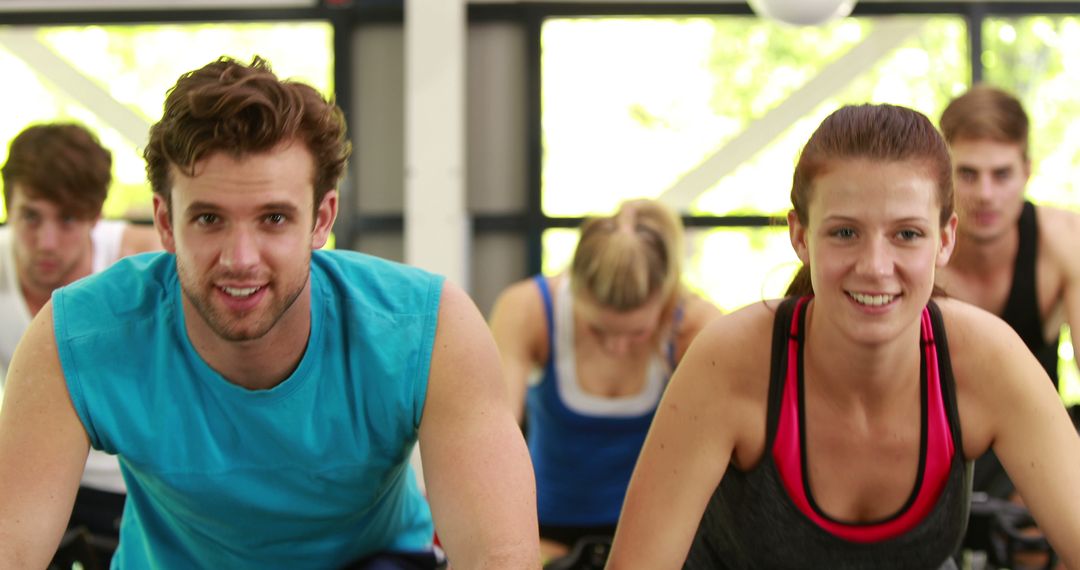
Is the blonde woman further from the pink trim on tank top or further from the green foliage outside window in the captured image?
the green foliage outside window

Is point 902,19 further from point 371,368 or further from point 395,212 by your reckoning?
point 371,368

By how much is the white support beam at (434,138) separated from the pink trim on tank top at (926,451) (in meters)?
3.36

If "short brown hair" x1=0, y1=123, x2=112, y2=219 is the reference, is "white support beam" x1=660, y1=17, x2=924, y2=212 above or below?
above

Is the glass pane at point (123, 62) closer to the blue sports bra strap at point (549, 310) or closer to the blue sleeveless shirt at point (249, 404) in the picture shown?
the blue sports bra strap at point (549, 310)

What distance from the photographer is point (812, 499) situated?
71.4 inches

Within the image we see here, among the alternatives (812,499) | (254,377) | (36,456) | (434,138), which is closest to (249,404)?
(254,377)

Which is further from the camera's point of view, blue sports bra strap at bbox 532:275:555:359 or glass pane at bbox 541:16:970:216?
glass pane at bbox 541:16:970:216

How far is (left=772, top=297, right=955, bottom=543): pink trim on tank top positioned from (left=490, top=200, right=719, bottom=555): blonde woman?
104cm

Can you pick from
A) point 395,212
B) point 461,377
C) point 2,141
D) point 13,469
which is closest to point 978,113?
point 461,377

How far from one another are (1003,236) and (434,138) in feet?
8.79

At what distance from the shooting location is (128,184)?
5777 millimetres

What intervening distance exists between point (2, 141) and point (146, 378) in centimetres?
447

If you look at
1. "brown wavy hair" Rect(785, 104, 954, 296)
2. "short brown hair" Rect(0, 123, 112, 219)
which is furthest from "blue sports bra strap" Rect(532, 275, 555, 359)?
"brown wavy hair" Rect(785, 104, 954, 296)

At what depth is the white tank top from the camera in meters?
2.73
